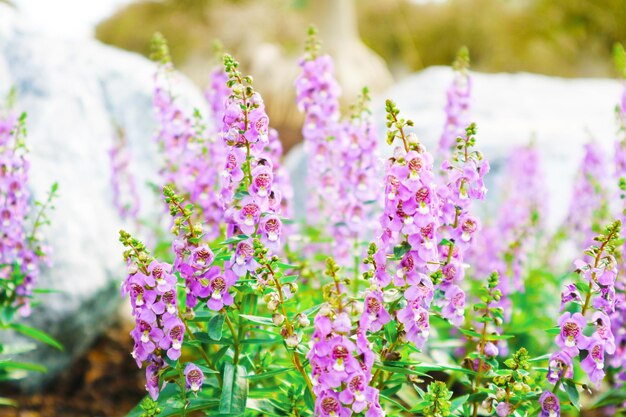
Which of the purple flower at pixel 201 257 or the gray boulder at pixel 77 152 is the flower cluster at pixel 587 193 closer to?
the gray boulder at pixel 77 152

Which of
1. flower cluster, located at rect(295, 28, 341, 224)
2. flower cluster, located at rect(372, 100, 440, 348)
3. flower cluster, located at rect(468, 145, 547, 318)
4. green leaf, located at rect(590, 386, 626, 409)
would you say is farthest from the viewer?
flower cluster, located at rect(468, 145, 547, 318)

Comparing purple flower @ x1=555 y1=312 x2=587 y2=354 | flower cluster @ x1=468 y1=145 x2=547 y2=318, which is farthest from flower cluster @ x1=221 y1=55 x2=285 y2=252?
flower cluster @ x1=468 y1=145 x2=547 y2=318

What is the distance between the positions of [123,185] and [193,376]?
2388mm

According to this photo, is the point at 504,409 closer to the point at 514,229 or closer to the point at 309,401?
the point at 309,401

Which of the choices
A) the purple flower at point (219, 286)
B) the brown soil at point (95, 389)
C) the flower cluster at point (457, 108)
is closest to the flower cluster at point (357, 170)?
the flower cluster at point (457, 108)

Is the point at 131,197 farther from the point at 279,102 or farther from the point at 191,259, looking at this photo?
the point at 279,102

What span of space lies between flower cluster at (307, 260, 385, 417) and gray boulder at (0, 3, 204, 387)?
231 centimetres

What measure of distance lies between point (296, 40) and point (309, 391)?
14465mm

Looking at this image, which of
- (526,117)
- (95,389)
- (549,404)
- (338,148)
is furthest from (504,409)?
(526,117)

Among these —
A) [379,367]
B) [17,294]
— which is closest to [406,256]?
[379,367]

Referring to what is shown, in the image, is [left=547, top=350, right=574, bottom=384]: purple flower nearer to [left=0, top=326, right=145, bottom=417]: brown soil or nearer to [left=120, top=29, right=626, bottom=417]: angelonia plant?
[left=120, top=29, right=626, bottom=417]: angelonia plant

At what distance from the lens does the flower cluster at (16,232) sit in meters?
2.78

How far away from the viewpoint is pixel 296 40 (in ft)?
52.2

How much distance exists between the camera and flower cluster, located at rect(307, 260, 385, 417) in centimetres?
172
